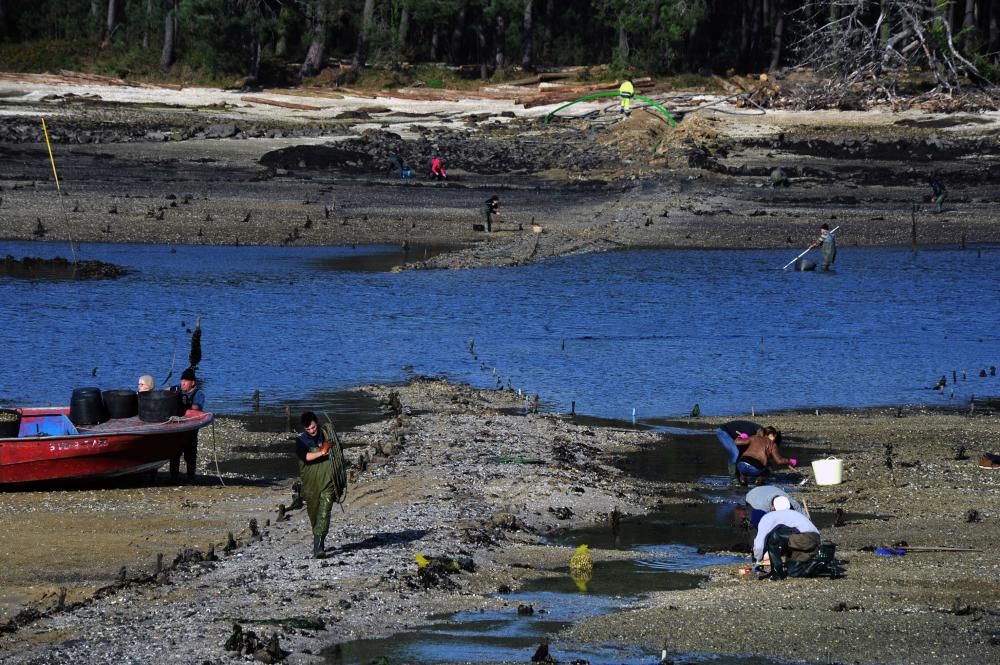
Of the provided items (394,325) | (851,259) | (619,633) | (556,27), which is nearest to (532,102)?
(556,27)

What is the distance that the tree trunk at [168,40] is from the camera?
2657 inches

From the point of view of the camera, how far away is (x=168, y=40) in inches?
2677

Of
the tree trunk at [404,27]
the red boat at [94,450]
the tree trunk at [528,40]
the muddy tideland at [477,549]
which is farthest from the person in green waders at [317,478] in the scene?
the tree trunk at [528,40]

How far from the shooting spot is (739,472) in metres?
18.2

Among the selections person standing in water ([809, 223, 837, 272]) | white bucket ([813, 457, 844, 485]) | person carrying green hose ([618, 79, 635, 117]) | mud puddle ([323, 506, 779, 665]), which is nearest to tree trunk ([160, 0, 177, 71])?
person carrying green hose ([618, 79, 635, 117])

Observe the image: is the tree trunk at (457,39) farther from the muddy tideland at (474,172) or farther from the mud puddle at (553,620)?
the mud puddle at (553,620)

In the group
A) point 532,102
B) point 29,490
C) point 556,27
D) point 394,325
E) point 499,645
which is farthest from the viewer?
point 556,27

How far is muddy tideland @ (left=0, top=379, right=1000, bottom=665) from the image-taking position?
12.0 metres

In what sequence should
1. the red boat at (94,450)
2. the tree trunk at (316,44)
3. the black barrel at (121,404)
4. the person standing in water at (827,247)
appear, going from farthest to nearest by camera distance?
the tree trunk at (316,44) → the person standing in water at (827,247) → the black barrel at (121,404) → the red boat at (94,450)

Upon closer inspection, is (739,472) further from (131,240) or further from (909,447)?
(131,240)

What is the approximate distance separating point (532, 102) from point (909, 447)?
42710 millimetres

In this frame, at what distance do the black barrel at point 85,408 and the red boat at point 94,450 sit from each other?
0.25 m

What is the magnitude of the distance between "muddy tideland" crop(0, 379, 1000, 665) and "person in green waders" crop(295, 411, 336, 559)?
30cm

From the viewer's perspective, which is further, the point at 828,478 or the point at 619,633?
the point at 828,478
